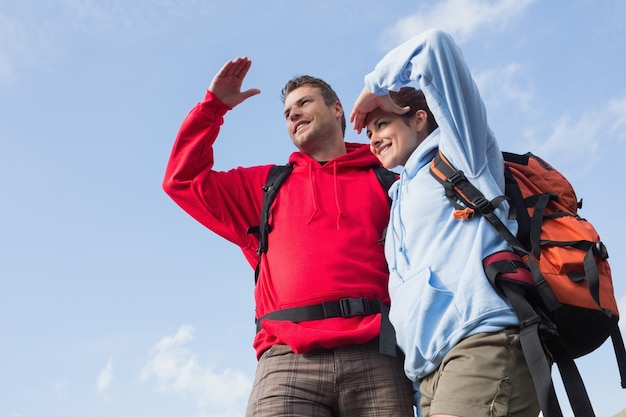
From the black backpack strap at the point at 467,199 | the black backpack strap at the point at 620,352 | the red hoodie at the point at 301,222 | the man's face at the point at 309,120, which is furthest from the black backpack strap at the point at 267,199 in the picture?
the black backpack strap at the point at 620,352

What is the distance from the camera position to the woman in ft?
11.9

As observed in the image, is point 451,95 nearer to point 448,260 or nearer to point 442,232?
point 442,232

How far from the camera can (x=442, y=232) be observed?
3.98 metres

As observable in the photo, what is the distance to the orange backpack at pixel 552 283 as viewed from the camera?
11.8 feet

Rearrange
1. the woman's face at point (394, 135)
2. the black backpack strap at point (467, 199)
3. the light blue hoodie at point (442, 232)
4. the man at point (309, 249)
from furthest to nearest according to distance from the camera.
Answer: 1. the man at point (309, 249)
2. the woman's face at point (394, 135)
3. the black backpack strap at point (467, 199)
4. the light blue hoodie at point (442, 232)

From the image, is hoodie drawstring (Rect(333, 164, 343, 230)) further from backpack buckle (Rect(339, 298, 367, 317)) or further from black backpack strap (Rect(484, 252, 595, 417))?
black backpack strap (Rect(484, 252, 595, 417))

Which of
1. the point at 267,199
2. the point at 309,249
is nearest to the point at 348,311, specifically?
the point at 309,249

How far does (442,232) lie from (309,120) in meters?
2.28

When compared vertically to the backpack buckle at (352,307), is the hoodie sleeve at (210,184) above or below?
above

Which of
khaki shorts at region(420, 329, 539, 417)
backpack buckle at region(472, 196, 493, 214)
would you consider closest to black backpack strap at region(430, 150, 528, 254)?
backpack buckle at region(472, 196, 493, 214)

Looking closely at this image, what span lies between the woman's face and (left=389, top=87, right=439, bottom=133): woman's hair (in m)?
0.03

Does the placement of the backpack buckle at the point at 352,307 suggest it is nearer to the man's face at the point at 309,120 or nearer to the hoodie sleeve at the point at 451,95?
the hoodie sleeve at the point at 451,95

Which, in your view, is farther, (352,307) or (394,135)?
(352,307)

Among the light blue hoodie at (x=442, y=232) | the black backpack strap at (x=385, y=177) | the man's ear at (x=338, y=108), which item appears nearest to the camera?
the light blue hoodie at (x=442, y=232)
